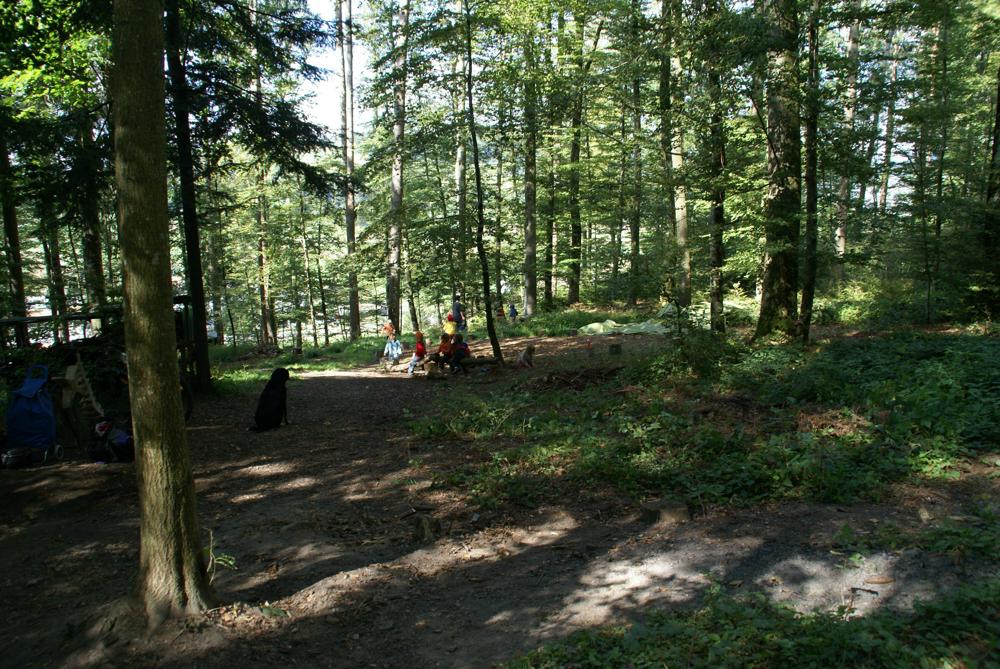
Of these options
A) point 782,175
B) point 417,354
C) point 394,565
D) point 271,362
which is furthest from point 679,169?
point 271,362

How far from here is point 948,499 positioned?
4637 millimetres

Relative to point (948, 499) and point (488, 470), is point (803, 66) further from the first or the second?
point (488, 470)

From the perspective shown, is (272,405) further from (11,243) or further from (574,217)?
(574,217)

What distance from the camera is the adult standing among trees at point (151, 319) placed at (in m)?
3.35

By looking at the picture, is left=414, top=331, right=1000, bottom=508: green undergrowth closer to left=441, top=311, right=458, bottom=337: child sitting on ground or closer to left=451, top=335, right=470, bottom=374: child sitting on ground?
left=451, top=335, right=470, bottom=374: child sitting on ground

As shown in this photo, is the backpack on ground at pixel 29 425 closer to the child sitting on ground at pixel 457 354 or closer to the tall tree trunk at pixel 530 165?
the child sitting on ground at pixel 457 354

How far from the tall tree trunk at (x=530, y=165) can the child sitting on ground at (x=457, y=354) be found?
15.9 feet

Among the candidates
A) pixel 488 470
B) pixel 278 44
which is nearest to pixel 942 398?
pixel 488 470

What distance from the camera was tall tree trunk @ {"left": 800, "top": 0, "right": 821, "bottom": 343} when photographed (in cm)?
883

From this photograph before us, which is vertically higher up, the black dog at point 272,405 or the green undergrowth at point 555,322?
the green undergrowth at point 555,322

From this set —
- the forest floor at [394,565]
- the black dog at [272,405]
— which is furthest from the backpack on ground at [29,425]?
the black dog at [272,405]

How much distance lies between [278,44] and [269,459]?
8733mm

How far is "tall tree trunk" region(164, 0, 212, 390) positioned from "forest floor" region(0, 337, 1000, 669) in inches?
175

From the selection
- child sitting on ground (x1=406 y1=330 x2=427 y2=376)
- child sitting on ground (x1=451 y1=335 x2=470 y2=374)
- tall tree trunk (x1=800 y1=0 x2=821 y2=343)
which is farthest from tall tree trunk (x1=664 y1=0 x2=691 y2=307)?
child sitting on ground (x1=406 y1=330 x2=427 y2=376)
